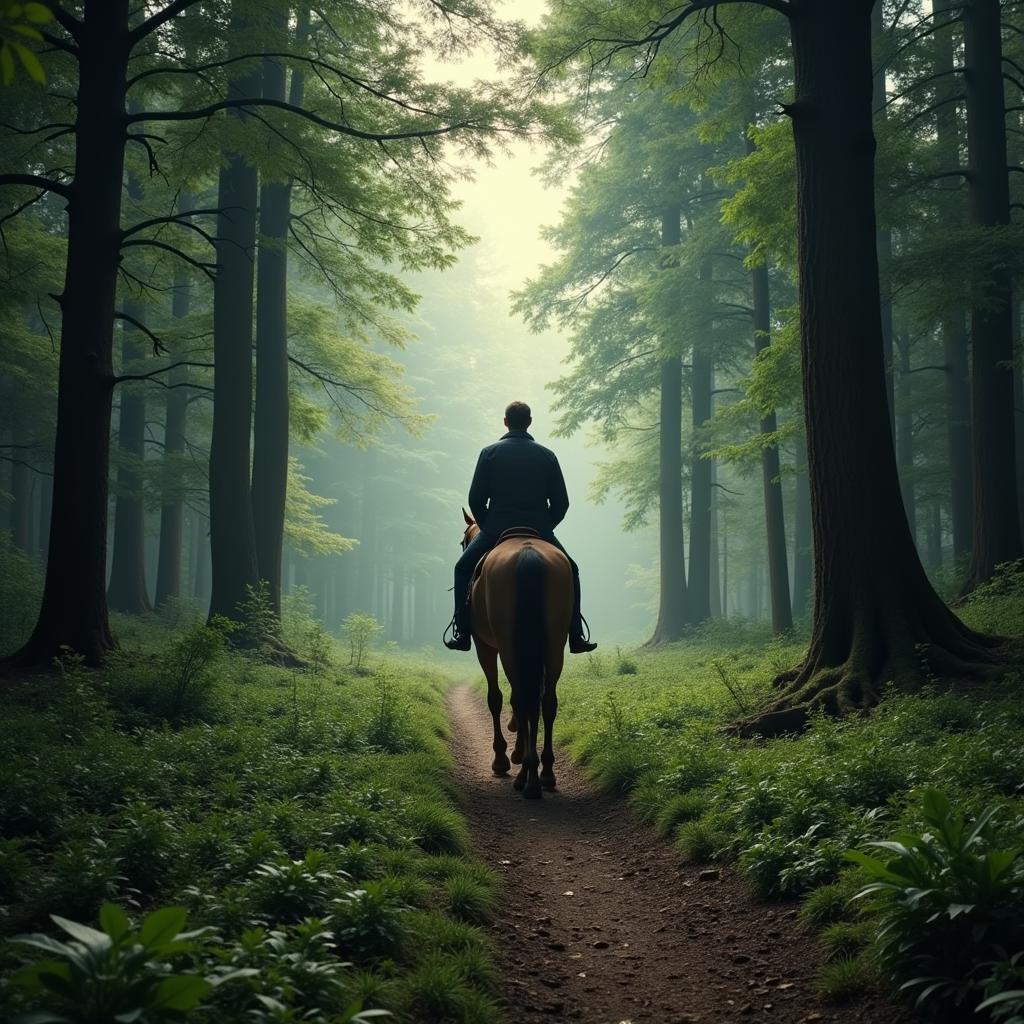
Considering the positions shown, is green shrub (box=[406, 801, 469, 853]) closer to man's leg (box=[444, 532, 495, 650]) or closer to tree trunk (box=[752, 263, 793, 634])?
man's leg (box=[444, 532, 495, 650])

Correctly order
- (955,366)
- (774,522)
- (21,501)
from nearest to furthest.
Answer: (774,522)
(955,366)
(21,501)

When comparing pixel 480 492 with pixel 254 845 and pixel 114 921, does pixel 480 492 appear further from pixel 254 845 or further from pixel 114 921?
pixel 114 921

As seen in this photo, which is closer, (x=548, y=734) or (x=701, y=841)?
(x=701, y=841)

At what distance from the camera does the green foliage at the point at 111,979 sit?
2.22 m

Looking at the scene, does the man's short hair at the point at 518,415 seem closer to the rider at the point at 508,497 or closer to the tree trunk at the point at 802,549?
the rider at the point at 508,497

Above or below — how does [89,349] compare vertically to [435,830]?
above

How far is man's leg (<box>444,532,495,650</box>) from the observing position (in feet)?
25.7

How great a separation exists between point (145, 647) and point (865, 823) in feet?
39.2

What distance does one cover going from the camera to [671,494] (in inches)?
838

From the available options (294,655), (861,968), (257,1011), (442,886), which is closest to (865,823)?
(861,968)

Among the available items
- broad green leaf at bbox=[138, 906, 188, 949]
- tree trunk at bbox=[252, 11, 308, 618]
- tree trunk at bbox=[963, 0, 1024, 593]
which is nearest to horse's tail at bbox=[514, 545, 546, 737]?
broad green leaf at bbox=[138, 906, 188, 949]

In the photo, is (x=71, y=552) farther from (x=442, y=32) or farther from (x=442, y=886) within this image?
(x=442, y=32)

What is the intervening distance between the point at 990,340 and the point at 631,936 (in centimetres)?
1071

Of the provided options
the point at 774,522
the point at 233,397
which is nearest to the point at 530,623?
the point at 233,397
